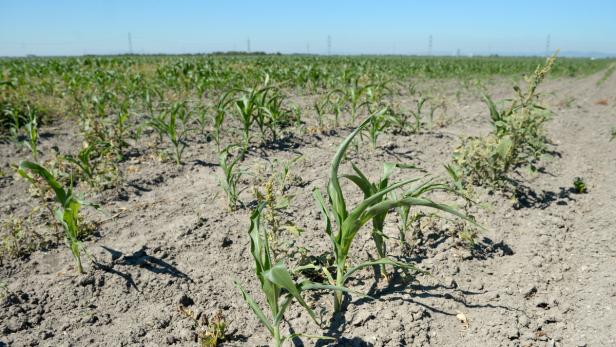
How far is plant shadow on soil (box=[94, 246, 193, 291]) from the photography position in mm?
2283

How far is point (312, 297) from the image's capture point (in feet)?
6.91

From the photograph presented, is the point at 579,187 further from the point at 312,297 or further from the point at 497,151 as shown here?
the point at 312,297

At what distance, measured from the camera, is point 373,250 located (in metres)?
2.52

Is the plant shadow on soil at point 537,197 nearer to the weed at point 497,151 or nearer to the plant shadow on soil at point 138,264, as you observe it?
the weed at point 497,151

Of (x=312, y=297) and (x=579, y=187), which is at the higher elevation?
(x=579, y=187)

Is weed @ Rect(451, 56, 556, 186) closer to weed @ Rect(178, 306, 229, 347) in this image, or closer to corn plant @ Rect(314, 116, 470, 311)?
corn plant @ Rect(314, 116, 470, 311)

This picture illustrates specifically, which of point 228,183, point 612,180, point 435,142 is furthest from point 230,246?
point 612,180

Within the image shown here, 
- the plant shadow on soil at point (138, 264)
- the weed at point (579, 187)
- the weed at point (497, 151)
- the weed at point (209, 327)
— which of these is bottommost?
the weed at point (209, 327)

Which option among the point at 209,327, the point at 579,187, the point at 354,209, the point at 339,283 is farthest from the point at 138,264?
the point at 579,187

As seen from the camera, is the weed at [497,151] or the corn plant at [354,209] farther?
the weed at [497,151]

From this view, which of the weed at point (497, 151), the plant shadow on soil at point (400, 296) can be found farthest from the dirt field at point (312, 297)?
the weed at point (497, 151)

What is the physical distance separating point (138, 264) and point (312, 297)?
3.47ft

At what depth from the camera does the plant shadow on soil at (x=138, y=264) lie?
2283 millimetres

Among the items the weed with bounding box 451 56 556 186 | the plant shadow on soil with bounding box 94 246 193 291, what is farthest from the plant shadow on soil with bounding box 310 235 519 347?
the weed with bounding box 451 56 556 186
